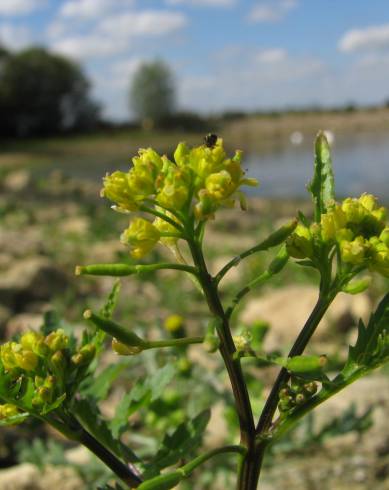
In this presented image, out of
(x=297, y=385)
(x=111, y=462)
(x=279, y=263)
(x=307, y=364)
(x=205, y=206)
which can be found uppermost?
(x=205, y=206)

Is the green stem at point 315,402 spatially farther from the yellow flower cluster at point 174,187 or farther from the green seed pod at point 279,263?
the yellow flower cluster at point 174,187

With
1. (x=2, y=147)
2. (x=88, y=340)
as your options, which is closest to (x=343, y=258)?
(x=88, y=340)

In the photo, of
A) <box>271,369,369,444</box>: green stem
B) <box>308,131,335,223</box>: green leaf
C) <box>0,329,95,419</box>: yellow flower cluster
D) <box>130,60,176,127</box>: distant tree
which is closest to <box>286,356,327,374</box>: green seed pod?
<box>271,369,369,444</box>: green stem

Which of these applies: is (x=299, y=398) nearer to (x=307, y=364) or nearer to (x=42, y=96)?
(x=307, y=364)

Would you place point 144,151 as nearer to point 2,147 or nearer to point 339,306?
point 339,306

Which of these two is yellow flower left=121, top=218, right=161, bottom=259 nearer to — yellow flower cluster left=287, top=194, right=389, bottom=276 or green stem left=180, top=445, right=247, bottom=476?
yellow flower cluster left=287, top=194, right=389, bottom=276

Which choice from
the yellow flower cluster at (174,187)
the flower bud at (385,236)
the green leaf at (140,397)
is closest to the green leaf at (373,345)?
the flower bud at (385,236)

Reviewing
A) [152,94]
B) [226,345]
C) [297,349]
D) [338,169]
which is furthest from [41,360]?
[152,94]
